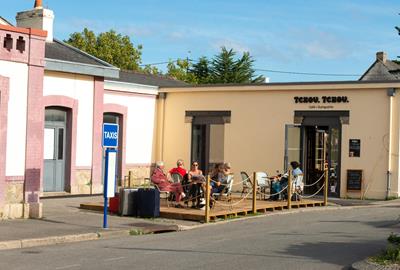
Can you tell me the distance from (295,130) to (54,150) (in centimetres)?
976

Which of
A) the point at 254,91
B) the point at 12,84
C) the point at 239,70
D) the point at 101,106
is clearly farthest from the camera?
the point at 239,70

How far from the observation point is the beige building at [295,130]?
24.8 m

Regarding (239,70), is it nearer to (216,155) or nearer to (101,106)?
(216,155)

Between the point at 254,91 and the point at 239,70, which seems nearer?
the point at 254,91

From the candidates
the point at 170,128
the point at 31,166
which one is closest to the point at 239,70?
the point at 170,128

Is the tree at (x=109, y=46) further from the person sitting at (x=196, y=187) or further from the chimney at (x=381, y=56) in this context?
the person sitting at (x=196, y=187)

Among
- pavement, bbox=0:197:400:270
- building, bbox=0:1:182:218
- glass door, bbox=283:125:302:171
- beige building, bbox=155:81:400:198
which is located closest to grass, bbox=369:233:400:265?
pavement, bbox=0:197:400:270

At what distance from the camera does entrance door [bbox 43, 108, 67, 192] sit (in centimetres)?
2227

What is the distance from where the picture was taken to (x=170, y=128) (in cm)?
2934

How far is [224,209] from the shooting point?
18.6 meters

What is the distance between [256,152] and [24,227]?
14418 mm

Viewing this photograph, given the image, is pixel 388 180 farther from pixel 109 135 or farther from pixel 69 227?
pixel 69 227

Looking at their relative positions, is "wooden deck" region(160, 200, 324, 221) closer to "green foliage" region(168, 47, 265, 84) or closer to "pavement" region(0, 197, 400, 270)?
"pavement" region(0, 197, 400, 270)

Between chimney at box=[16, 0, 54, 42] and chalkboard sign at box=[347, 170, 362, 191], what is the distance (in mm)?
12316
